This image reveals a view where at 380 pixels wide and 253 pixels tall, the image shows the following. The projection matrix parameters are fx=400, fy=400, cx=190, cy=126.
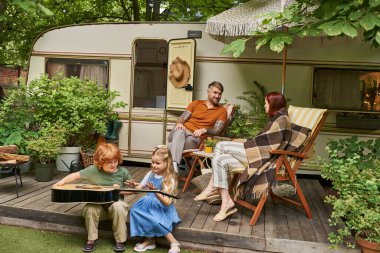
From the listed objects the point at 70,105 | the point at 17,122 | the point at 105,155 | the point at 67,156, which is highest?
the point at 70,105

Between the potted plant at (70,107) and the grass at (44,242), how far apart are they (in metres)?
1.83

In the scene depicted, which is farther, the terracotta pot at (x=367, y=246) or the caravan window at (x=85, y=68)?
the caravan window at (x=85, y=68)

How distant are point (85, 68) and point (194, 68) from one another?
6.30 feet

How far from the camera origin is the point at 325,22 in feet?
9.21

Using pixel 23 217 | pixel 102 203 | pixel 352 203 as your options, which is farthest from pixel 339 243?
pixel 23 217

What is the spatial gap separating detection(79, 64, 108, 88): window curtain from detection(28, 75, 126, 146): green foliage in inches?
24.3

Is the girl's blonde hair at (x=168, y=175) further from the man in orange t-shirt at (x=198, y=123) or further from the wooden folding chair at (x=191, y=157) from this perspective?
the man in orange t-shirt at (x=198, y=123)

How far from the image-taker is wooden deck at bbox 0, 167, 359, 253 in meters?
3.36

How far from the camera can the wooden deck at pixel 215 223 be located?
132 inches

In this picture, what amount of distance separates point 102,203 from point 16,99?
119 inches

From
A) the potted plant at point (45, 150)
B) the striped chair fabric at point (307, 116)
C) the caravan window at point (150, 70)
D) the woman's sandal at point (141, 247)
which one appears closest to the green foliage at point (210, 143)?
the striped chair fabric at point (307, 116)

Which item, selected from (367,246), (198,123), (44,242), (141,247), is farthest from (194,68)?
(367,246)

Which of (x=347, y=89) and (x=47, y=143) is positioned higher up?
(x=347, y=89)

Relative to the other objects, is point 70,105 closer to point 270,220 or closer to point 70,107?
point 70,107
